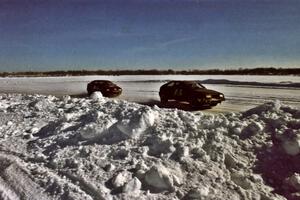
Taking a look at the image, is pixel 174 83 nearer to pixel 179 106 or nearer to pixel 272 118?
pixel 179 106

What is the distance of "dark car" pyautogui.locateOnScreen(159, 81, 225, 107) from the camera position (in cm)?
1919

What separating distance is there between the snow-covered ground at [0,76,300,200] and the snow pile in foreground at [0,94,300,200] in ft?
0.06

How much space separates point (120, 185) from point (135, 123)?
6.18 feet

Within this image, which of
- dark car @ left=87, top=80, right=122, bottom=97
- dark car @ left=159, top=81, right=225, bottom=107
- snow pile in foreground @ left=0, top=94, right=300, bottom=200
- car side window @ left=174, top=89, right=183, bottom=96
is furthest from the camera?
dark car @ left=87, top=80, right=122, bottom=97

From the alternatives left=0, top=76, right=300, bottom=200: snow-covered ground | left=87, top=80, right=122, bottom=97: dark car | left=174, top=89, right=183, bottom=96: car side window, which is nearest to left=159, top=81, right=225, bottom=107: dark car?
left=174, top=89, right=183, bottom=96: car side window

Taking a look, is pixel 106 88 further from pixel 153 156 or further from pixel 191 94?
pixel 153 156

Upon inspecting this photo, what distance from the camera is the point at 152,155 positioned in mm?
8609

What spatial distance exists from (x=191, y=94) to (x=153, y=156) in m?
11.3

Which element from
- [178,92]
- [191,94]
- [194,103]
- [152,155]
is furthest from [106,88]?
[152,155]

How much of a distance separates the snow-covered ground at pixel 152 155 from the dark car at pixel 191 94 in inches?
328

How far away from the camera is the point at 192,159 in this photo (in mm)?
8445

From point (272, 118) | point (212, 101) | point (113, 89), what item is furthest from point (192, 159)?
point (113, 89)

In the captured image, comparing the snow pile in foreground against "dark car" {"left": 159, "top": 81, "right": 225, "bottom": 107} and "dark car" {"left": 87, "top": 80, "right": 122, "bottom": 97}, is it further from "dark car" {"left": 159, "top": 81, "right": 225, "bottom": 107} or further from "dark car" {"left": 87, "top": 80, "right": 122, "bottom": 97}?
"dark car" {"left": 87, "top": 80, "right": 122, "bottom": 97}

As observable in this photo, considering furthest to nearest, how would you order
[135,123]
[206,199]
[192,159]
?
[135,123]
[192,159]
[206,199]
